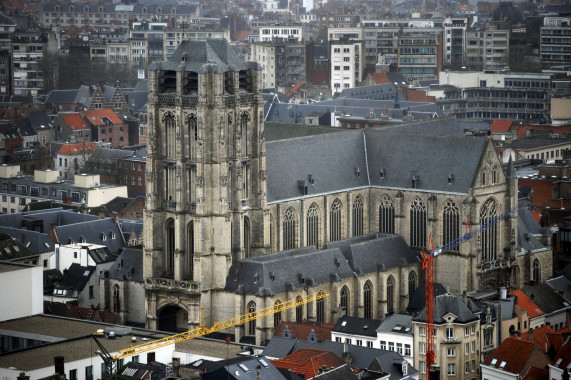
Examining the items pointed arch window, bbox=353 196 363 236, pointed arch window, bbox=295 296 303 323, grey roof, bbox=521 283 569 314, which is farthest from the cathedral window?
pointed arch window, bbox=295 296 303 323

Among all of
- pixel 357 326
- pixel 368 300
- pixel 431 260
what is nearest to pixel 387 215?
pixel 431 260

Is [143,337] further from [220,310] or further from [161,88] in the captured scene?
[161,88]

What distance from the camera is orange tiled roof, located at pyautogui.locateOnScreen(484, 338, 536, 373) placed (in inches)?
5581

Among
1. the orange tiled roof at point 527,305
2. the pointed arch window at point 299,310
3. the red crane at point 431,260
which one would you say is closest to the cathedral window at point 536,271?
the red crane at point 431,260

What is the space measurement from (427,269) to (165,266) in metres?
26.2

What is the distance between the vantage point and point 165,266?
534 ft

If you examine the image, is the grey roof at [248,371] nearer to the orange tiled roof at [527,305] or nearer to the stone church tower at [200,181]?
the stone church tower at [200,181]

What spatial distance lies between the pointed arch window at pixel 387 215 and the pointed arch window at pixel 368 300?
11.6 m

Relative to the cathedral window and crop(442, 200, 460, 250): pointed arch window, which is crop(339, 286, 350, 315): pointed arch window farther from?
the cathedral window

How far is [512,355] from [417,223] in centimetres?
3275

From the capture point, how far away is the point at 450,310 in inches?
5827

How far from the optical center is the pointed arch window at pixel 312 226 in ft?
557

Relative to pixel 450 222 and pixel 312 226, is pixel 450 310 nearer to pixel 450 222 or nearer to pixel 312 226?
pixel 450 222

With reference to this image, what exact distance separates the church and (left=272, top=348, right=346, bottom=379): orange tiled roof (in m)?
17.7
